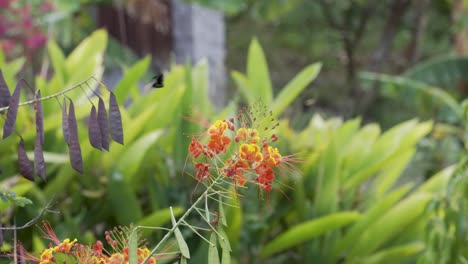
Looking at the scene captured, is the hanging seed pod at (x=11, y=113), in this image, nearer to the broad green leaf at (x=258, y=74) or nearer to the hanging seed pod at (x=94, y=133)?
the hanging seed pod at (x=94, y=133)

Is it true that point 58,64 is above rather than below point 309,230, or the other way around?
above

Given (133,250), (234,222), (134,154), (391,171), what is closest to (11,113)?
(133,250)

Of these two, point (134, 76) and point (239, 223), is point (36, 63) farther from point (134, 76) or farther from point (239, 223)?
point (239, 223)

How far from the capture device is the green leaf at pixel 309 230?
2.97 meters

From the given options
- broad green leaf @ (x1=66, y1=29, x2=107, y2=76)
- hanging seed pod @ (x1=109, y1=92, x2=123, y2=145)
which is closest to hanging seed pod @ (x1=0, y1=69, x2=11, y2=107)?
hanging seed pod @ (x1=109, y1=92, x2=123, y2=145)

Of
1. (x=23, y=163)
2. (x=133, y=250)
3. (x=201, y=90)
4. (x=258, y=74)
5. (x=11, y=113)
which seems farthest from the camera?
(x=201, y=90)

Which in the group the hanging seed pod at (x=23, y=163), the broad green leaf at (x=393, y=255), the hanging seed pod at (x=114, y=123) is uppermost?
the hanging seed pod at (x=114, y=123)

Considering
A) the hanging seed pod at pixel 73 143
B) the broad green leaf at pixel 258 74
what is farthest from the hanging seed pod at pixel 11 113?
the broad green leaf at pixel 258 74

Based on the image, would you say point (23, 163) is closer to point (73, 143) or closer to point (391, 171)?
point (73, 143)

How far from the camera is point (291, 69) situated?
14.7 m

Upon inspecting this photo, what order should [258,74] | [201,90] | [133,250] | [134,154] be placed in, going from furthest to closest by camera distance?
[201,90] < [258,74] < [134,154] < [133,250]

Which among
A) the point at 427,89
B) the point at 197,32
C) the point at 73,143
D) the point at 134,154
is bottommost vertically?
the point at 134,154

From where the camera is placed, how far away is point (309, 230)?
303cm

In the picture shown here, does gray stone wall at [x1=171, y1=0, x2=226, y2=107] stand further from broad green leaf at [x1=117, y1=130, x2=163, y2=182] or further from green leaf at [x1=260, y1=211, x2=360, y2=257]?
broad green leaf at [x1=117, y1=130, x2=163, y2=182]
